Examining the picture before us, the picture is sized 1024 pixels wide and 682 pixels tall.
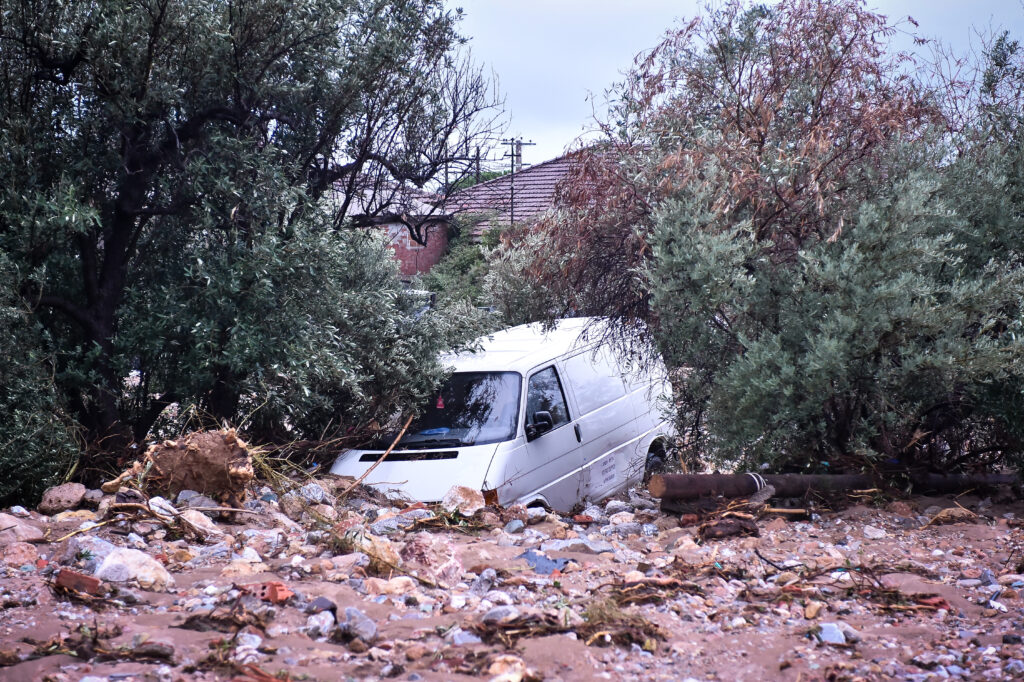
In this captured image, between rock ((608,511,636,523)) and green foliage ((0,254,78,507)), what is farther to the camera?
rock ((608,511,636,523))

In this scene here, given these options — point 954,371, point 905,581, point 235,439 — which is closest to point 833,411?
point 954,371

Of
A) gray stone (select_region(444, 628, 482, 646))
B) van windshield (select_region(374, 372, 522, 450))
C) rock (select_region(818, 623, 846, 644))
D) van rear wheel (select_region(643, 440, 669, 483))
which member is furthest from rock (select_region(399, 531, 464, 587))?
van rear wheel (select_region(643, 440, 669, 483))

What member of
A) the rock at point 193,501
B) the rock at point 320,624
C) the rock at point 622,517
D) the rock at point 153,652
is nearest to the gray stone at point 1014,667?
the rock at point 320,624

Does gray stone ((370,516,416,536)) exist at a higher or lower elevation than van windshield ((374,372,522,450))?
lower

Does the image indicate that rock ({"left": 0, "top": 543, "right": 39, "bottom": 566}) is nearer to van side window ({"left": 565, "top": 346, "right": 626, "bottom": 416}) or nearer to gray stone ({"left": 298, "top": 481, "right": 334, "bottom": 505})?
gray stone ({"left": 298, "top": 481, "right": 334, "bottom": 505})

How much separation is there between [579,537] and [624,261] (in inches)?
127

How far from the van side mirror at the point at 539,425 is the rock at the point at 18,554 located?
3909mm

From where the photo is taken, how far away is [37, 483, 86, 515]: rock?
5.87m

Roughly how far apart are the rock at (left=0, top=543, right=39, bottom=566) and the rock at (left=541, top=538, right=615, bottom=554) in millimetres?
2867

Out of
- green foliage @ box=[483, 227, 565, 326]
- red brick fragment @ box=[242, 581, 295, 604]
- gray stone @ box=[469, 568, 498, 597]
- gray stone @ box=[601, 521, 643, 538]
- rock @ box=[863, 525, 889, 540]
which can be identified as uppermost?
green foliage @ box=[483, 227, 565, 326]

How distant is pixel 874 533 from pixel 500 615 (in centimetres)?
330

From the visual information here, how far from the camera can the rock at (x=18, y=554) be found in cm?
451

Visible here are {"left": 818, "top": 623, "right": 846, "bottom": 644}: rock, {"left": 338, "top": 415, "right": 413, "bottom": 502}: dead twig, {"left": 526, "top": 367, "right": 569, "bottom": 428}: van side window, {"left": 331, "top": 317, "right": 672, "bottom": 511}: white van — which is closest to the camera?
{"left": 818, "top": 623, "right": 846, "bottom": 644}: rock

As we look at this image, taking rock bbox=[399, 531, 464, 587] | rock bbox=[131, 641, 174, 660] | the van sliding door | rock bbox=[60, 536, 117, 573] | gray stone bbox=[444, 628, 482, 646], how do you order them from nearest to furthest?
1. rock bbox=[131, 641, 174, 660]
2. gray stone bbox=[444, 628, 482, 646]
3. rock bbox=[60, 536, 117, 573]
4. rock bbox=[399, 531, 464, 587]
5. the van sliding door
